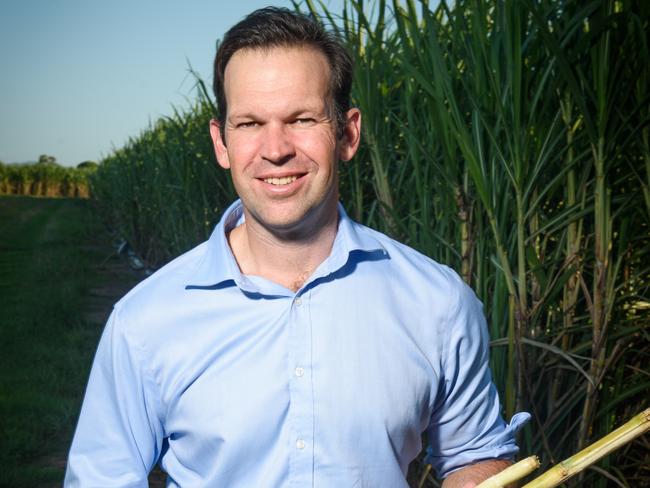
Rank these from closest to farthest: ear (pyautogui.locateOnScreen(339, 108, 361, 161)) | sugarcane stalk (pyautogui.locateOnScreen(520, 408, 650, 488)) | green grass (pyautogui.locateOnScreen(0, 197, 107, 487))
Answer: sugarcane stalk (pyautogui.locateOnScreen(520, 408, 650, 488)), ear (pyautogui.locateOnScreen(339, 108, 361, 161)), green grass (pyautogui.locateOnScreen(0, 197, 107, 487))

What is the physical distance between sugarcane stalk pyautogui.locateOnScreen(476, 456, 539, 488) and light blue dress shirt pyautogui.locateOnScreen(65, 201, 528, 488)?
1.80 feet

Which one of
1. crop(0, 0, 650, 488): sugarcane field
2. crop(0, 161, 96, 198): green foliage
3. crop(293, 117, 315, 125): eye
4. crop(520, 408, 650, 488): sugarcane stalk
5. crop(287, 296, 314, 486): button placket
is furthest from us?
crop(0, 161, 96, 198): green foliage

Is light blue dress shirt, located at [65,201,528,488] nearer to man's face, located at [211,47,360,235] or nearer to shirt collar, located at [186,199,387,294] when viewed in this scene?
shirt collar, located at [186,199,387,294]

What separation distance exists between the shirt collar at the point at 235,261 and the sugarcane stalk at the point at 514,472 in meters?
0.64

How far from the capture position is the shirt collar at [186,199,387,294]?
59.1 inches

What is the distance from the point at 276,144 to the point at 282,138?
2 centimetres

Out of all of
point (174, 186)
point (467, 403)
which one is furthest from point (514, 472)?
point (174, 186)

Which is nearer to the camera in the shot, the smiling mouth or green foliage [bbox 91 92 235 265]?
the smiling mouth

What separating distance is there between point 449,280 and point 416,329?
119mm

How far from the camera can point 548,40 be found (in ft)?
6.49

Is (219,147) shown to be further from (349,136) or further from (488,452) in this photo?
(488,452)

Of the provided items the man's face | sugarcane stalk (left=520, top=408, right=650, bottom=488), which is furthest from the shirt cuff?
sugarcane stalk (left=520, top=408, right=650, bottom=488)

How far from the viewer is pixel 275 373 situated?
147 centimetres

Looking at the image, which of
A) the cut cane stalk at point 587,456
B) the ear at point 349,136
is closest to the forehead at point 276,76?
the ear at point 349,136
